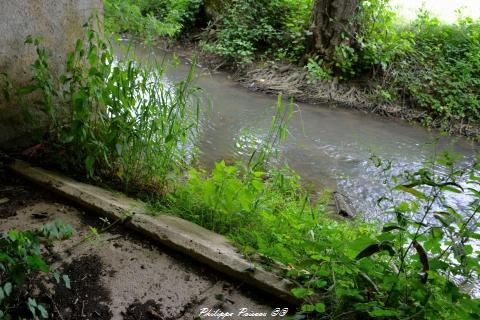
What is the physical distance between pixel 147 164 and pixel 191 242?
2.63ft

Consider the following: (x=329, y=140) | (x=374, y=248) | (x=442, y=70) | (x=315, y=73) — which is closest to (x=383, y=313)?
(x=374, y=248)

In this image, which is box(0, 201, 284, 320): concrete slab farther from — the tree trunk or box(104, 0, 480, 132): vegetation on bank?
the tree trunk

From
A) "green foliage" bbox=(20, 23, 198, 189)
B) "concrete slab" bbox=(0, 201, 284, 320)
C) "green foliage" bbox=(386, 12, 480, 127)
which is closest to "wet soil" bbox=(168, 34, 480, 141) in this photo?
"green foliage" bbox=(386, 12, 480, 127)

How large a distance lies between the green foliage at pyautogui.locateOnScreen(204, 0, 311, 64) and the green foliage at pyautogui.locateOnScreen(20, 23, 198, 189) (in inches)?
248

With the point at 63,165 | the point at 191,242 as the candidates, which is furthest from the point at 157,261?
the point at 63,165

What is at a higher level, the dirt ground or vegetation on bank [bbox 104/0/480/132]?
vegetation on bank [bbox 104/0/480/132]

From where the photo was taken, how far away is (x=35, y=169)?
306 cm

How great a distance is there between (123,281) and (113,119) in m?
1.12

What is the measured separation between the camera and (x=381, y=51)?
→ 846 cm

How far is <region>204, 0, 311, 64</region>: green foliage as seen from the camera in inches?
364


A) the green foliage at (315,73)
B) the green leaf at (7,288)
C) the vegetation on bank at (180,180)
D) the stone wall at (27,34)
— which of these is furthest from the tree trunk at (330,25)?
the green leaf at (7,288)

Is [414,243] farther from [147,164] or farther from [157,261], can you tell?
[147,164]

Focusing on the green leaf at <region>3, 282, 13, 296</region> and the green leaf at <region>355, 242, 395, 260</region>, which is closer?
the green leaf at <region>3, 282, 13, 296</region>

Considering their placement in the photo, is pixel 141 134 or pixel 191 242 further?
pixel 141 134
